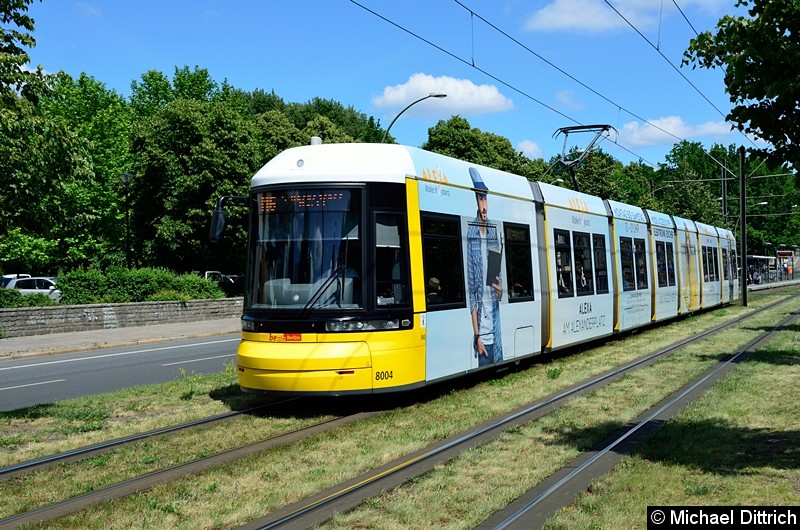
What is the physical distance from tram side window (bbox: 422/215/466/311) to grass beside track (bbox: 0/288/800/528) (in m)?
1.36

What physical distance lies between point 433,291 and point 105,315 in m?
19.4

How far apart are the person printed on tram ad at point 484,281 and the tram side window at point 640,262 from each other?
8.87m

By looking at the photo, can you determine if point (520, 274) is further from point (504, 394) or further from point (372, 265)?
point (372, 265)

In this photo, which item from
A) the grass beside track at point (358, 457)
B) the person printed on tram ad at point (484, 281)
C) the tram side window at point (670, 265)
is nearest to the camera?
the grass beside track at point (358, 457)

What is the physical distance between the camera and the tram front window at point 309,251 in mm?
9750

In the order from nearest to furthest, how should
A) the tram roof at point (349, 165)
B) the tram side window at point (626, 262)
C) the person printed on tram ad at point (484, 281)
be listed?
the tram roof at point (349, 165) → the person printed on tram ad at point (484, 281) → the tram side window at point (626, 262)

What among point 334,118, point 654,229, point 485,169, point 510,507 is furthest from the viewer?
point 334,118

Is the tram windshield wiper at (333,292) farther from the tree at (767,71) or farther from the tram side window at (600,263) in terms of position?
the tram side window at (600,263)

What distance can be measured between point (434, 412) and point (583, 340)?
7016mm

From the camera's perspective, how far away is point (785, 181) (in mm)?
86250

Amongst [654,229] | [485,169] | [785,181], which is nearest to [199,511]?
[485,169]

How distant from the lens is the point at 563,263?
1550 cm

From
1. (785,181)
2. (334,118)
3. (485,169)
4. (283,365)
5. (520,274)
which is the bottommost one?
(283,365)

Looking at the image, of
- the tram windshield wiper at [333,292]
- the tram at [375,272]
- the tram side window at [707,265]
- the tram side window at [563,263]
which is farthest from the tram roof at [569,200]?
the tram side window at [707,265]
